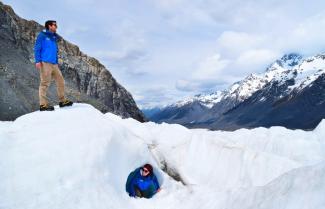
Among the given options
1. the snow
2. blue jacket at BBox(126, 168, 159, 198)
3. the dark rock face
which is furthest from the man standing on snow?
the dark rock face

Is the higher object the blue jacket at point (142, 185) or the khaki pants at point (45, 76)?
the khaki pants at point (45, 76)

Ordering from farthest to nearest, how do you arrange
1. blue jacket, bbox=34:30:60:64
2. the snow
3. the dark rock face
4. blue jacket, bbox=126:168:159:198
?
the dark rock face < blue jacket, bbox=34:30:60:64 < blue jacket, bbox=126:168:159:198 < the snow

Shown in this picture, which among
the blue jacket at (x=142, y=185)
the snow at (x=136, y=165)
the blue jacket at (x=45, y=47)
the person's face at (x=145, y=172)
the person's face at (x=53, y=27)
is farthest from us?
the person's face at (x=53, y=27)

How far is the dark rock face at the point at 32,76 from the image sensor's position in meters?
25.6

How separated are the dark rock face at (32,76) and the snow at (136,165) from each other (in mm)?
9475

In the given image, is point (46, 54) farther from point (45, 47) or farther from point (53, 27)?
point (53, 27)

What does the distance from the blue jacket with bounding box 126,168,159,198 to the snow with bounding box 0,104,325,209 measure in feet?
1.11

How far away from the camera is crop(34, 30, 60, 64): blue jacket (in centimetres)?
1539

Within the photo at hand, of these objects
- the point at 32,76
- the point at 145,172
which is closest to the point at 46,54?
the point at 145,172

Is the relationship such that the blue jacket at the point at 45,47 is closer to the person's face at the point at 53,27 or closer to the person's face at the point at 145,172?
the person's face at the point at 53,27

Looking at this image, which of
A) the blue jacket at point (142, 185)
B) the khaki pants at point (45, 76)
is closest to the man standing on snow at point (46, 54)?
the khaki pants at point (45, 76)

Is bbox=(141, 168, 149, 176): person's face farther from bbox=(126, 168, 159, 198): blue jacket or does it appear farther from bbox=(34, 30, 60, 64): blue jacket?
bbox=(34, 30, 60, 64): blue jacket

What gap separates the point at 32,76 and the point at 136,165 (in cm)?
1881

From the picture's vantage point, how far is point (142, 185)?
47.3ft
